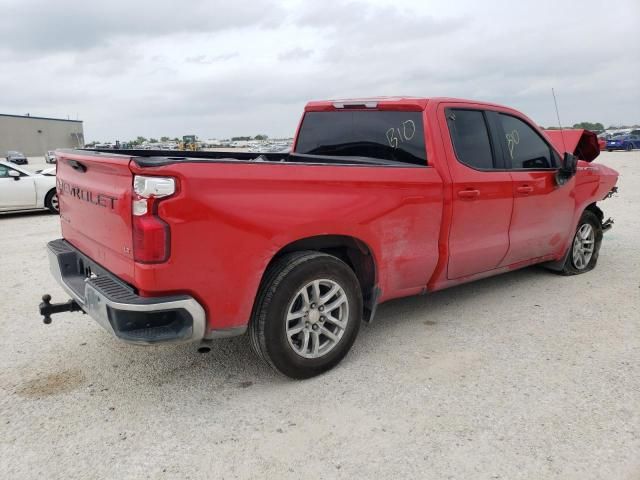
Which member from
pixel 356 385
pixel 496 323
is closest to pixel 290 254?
pixel 356 385

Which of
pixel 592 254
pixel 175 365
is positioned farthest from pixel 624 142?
pixel 175 365

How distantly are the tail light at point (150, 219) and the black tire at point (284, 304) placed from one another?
69 centimetres

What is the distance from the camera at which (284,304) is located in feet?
10.5

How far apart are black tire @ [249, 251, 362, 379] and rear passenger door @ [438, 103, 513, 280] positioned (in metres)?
1.21

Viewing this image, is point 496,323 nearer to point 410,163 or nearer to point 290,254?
point 410,163

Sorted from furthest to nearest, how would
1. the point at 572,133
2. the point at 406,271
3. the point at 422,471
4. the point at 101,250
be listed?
the point at 572,133, the point at 406,271, the point at 101,250, the point at 422,471

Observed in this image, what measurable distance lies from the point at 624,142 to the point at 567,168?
4190cm

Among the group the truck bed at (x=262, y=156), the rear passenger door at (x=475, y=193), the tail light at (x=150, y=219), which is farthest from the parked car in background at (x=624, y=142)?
the tail light at (x=150, y=219)

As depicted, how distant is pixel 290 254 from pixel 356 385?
933 mm

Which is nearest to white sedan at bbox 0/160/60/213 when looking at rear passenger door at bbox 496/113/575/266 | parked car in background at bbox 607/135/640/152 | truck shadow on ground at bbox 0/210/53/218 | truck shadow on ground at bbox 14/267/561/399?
truck shadow on ground at bbox 0/210/53/218

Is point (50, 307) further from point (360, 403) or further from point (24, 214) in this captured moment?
point (24, 214)

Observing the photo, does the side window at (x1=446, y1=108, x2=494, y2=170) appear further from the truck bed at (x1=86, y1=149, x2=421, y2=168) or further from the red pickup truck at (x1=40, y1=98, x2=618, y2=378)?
the truck bed at (x1=86, y1=149, x2=421, y2=168)

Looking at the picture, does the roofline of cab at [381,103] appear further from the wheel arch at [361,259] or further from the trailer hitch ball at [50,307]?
the trailer hitch ball at [50,307]

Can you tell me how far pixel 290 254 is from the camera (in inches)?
131
